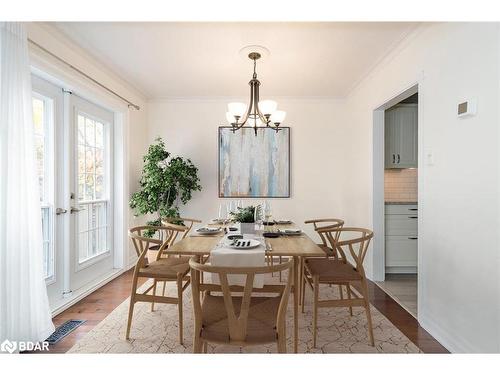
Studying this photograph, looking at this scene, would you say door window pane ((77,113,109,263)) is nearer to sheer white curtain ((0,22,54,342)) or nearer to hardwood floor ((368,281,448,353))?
sheer white curtain ((0,22,54,342))

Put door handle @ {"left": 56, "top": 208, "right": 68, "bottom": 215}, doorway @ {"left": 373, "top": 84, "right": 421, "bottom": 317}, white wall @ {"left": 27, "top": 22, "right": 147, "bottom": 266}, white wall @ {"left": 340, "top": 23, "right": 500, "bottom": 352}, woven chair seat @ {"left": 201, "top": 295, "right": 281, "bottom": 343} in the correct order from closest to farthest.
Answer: woven chair seat @ {"left": 201, "top": 295, "right": 281, "bottom": 343}
white wall @ {"left": 340, "top": 23, "right": 500, "bottom": 352}
white wall @ {"left": 27, "top": 22, "right": 147, "bottom": 266}
door handle @ {"left": 56, "top": 208, "right": 68, "bottom": 215}
doorway @ {"left": 373, "top": 84, "right": 421, "bottom": 317}

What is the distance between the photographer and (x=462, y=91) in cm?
207

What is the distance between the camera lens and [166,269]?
8.19 feet

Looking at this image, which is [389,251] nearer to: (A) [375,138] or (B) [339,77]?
(A) [375,138]

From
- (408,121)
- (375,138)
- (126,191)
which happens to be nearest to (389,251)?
(375,138)

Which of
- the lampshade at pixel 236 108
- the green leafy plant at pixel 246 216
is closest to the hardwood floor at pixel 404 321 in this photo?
the green leafy plant at pixel 246 216

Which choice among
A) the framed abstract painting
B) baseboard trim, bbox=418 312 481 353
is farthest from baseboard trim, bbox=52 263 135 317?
baseboard trim, bbox=418 312 481 353

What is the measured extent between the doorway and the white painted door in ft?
11.0

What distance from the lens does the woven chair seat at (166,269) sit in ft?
7.83

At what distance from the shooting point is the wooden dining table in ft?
6.58

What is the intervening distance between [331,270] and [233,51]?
225 centimetres

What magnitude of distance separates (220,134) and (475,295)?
12.1 feet

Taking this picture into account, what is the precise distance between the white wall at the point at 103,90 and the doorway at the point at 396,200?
319 centimetres

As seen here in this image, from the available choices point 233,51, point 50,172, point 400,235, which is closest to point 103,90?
point 50,172
